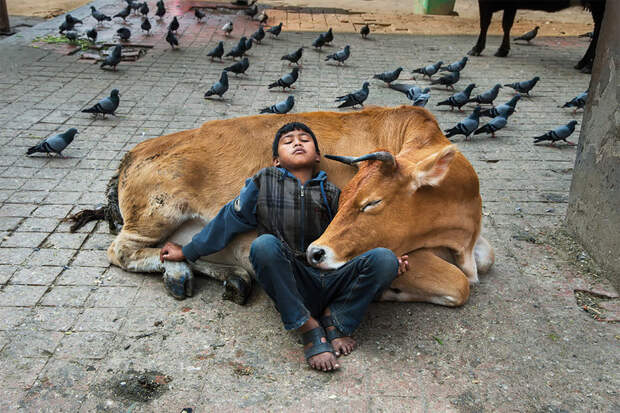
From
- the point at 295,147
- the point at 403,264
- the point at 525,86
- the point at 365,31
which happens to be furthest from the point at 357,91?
the point at 403,264

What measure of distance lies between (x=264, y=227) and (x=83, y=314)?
4.62 feet

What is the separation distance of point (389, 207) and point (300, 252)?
27.6 inches

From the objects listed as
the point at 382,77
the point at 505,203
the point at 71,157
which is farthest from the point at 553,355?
the point at 382,77

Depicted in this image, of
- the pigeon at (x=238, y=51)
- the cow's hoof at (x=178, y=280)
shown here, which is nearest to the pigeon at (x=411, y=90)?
the pigeon at (x=238, y=51)

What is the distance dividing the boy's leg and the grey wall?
2.53 meters

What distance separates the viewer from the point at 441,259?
413 cm

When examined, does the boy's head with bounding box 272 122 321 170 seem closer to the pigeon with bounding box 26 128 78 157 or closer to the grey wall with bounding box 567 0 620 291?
the grey wall with bounding box 567 0 620 291

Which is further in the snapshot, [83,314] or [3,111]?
[3,111]

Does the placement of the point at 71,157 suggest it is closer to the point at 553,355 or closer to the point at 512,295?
the point at 512,295

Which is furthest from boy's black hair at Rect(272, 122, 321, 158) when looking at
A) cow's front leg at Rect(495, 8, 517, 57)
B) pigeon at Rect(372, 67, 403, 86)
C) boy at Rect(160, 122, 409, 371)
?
cow's front leg at Rect(495, 8, 517, 57)

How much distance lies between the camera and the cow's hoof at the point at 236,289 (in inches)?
163

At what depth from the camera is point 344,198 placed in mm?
3908

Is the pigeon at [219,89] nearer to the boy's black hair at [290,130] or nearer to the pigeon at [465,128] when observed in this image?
the pigeon at [465,128]

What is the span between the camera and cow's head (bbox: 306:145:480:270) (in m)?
3.71
